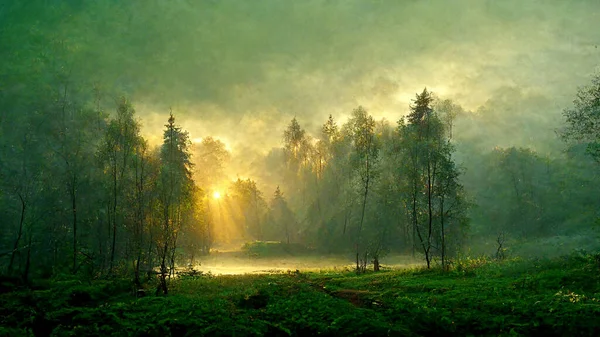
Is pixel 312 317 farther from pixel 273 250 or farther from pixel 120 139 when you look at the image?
pixel 273 250

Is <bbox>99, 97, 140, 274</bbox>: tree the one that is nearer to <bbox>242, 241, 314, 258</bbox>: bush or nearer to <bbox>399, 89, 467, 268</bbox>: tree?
<bbox>399, 89, 467, 268</bbox>: tree

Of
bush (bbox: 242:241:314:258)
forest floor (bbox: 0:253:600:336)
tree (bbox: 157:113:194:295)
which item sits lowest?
bush (bbox: 242:241:314:258)

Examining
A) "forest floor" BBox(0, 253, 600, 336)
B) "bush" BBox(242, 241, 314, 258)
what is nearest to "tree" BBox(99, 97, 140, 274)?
"forest floor" BBox(0, 253, 600, 336)

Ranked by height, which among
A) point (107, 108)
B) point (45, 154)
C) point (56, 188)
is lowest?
point (56, 188)

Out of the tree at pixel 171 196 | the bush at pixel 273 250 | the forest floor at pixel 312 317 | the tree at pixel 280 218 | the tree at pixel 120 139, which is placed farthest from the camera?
the tree at pixel 280 218

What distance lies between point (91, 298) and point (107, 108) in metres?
35.5

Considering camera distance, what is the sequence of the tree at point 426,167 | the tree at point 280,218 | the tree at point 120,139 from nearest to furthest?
the tree at point 426,167, the tree at point 120,139, the tree at point 280,218

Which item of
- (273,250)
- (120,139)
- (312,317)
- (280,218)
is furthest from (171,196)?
(280,218)

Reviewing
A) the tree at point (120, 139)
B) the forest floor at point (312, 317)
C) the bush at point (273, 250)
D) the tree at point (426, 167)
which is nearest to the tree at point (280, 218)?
the bush at point (273, 250)

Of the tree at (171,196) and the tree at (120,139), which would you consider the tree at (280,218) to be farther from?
the tree at (120,139)

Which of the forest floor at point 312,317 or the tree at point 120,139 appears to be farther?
the tree at point 120,139

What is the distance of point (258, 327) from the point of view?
9.69 metres

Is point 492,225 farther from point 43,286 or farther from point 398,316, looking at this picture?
point 43,286

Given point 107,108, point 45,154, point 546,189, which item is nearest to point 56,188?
point 45,154
